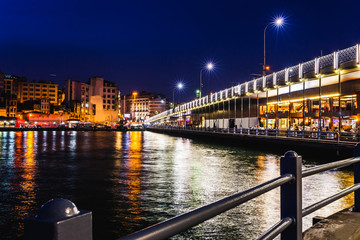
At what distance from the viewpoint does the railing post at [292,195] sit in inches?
121

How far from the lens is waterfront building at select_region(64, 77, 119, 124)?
168875 millimetres

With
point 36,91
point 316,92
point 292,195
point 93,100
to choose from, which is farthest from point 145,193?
point 36,91

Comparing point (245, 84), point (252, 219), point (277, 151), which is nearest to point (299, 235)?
point (252, 219)

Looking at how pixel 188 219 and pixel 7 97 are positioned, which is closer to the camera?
pixel 188 219

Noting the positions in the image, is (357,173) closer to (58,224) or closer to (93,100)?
(58,224)

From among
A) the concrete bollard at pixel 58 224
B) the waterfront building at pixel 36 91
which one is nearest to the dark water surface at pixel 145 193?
the concrete bollard at pixel 58 224

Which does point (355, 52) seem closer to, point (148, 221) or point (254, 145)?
point (254, 145)

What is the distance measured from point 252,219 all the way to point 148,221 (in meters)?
2.78

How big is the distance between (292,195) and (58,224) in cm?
231

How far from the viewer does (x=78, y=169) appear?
21.2 meters

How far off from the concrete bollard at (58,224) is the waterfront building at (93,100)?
17032 centimetres

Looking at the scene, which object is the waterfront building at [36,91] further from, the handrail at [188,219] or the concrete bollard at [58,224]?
the concrete bollard at [58,224]

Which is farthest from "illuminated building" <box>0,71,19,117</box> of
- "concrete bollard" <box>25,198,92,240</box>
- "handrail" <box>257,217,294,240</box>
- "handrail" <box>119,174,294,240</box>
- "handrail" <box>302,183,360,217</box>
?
"concrete bollard" <box>25,198,92,240</box>

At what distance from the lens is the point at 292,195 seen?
3.10 metres
